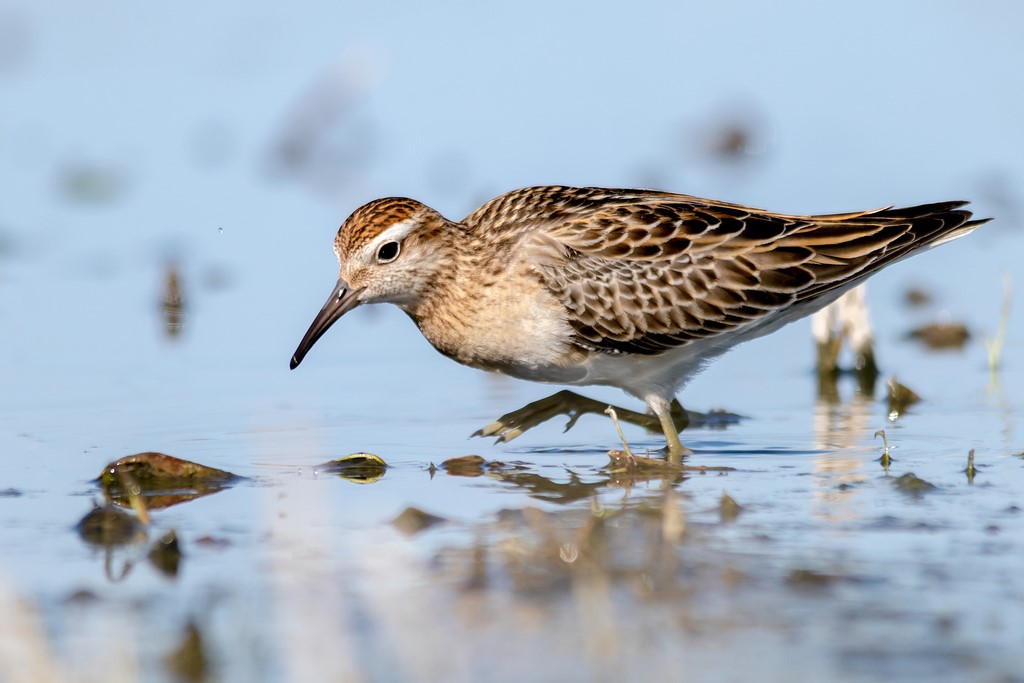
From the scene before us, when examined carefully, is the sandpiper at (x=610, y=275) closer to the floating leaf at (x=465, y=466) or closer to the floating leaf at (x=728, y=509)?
the floating leaf at (x=465, y=466)

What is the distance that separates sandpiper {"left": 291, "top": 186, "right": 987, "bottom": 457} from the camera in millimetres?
10148

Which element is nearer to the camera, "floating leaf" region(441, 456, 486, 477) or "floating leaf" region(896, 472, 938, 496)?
"floating leaf" region(896, 472, 938, 496)

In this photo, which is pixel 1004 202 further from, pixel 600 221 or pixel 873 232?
pixel 600 221

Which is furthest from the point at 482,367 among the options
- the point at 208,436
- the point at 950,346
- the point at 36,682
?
the point at 36,682

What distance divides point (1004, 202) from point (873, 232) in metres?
5.79

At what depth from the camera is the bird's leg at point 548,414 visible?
33.7ft

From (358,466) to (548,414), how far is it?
5.60ft

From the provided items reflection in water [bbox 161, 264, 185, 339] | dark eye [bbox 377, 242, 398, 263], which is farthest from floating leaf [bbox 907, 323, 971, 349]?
reflection in water [bbox 161, 264, 185, 339]

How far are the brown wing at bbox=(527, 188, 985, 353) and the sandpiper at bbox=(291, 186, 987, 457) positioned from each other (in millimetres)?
10

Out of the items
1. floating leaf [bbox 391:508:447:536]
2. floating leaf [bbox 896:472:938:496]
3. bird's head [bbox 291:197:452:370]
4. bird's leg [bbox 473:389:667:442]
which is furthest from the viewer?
bird's leg [bbox 473:389:667:442]

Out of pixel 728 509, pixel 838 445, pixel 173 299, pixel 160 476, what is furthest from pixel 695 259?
pixel 173 299

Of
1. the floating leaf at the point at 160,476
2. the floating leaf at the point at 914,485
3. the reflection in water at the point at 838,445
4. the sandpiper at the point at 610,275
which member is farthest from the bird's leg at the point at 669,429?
the floating leaf at the point at 160,476

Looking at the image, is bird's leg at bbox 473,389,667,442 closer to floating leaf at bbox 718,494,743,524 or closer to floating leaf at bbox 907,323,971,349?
floating leaf at bbox 718,494,743,524

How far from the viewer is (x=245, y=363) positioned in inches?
481
